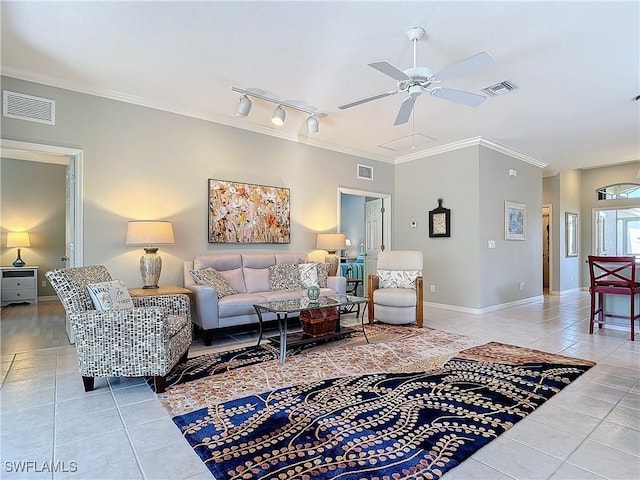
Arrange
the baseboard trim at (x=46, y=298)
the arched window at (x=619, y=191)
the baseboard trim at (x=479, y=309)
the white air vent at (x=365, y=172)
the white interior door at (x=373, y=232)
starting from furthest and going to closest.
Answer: the arched window at (x=619, y=191), the white interior door at (x=373, y=232), the baseboard trim at (x=46, y=298), the white air vent at (x=365, y=172), the baseboard trim at (x=479, y=309)

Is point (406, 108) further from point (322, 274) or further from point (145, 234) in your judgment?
point (145, 234)

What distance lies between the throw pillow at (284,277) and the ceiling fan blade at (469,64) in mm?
2923

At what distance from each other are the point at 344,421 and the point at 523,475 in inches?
36.7

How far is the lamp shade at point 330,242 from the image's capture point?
18.3 feet

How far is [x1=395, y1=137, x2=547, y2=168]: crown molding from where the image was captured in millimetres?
5707

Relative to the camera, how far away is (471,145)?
5.75m

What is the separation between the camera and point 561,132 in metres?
5.30

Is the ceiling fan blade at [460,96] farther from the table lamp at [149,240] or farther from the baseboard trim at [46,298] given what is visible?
the baseboard trim at [46,298]

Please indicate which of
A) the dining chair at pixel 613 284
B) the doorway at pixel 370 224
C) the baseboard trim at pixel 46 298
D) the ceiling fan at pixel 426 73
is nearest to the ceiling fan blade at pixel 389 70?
the ceiling fan at pixel 426 73

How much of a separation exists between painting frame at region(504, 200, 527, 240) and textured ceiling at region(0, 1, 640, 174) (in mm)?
1619

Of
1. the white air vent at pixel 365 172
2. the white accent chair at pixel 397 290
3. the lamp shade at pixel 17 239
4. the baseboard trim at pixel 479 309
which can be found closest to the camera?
the white accent chair at pixel 397 290

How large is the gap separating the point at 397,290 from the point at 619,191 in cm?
690

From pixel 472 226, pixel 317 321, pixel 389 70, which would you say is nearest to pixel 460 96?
pixel 389 70

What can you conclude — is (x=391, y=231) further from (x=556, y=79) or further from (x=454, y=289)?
(x=556, y=79)
